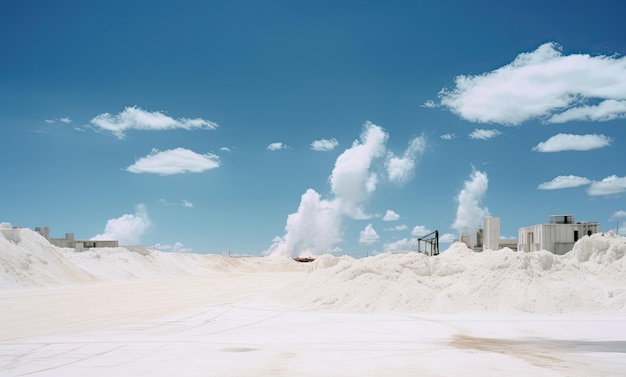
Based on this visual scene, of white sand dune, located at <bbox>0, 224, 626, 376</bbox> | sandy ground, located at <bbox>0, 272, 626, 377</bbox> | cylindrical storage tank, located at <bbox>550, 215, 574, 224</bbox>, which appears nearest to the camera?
sandy ground, located at <bbox>0, 272, 626, 377</bbox>

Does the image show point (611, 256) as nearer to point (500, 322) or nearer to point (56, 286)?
point (500, 322)

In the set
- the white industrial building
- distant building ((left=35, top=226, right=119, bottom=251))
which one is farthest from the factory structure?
distant building ((left=35, top=226, right=119, bottom=251))

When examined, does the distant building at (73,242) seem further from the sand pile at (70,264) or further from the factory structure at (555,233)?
the factory structure at (555,233)

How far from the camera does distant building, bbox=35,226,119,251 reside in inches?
2436

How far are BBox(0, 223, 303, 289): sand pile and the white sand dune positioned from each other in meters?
2.28

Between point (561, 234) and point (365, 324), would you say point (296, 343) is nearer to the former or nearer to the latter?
point (365, 324)

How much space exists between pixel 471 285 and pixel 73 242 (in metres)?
56.5

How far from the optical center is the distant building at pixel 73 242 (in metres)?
61.9

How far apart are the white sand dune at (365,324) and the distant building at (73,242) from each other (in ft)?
88.2

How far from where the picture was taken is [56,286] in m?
39.4

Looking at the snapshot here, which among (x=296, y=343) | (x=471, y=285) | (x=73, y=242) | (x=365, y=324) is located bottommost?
(x=296, y=343)

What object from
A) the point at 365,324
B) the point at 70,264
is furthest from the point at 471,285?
the point at 70,264

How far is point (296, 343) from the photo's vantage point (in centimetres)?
1518

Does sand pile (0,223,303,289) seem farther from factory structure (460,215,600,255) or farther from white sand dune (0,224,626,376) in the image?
factory structure (460,215,600,255)
